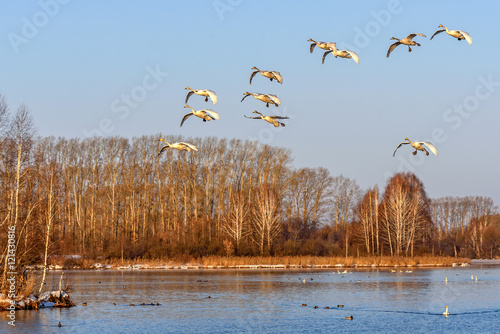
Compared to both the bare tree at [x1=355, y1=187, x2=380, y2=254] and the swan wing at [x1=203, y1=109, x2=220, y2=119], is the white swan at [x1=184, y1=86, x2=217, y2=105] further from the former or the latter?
the bare tree at [x1=355, y1=187, x2=380, y2=254]

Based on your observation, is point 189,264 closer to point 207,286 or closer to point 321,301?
point 207,286

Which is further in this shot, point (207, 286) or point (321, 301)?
point (207, 286)

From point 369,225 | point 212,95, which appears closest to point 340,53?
point 212,95

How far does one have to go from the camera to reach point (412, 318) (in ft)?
92.0

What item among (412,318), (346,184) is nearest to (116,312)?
(412,318)

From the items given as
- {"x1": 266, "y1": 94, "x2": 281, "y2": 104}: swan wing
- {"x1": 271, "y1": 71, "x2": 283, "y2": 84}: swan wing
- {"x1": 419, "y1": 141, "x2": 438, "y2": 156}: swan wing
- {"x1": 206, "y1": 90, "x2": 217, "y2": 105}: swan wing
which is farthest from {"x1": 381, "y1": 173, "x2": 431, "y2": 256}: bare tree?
{"x1": 206, "y1": 90, "x2": 217, "y2": 105}: swan wing

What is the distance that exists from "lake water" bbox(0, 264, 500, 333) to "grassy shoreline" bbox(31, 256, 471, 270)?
60.1 ft

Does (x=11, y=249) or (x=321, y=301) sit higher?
(x=11, y=249)

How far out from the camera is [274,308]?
31766 millimetres

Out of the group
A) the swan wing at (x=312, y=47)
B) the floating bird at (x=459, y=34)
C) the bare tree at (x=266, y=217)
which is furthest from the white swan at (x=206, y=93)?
the bare tree at (x=266, y=217)

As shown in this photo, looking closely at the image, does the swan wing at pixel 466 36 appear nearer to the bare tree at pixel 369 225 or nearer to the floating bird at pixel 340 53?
the floating bird at pixel 340 53

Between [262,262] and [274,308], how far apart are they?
35869 millimetres

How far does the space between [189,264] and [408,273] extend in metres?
23.3

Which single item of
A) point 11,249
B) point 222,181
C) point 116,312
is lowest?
point 116,312
